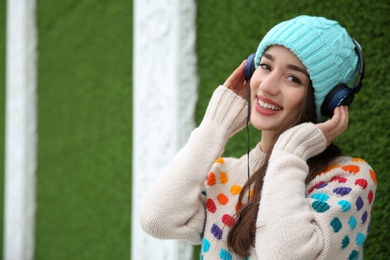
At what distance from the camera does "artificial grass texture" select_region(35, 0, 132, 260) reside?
11.9ft

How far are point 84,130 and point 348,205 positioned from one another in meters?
3.05

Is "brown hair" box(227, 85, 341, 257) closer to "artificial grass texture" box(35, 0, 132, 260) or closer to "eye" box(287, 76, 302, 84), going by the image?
"eye" box(287, 76, 302, 84)

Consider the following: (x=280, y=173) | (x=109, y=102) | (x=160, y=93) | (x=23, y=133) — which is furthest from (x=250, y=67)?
(x=23, y=133)

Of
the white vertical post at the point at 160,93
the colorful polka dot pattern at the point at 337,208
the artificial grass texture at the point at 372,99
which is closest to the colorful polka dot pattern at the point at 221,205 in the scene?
the colorful polka dot pattern at the point at 337,208

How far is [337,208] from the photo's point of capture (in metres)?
1.35

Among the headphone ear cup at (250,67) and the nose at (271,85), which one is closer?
the nose at (271,85)

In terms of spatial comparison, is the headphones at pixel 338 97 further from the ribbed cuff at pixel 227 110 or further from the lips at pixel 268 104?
the ribbed cuff at pixel 227 110

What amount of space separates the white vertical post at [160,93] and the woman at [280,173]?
47.1 inches

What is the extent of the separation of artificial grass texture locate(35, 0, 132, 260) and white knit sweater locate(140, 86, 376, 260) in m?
1.90

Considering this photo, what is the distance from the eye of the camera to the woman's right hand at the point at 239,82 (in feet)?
5.66

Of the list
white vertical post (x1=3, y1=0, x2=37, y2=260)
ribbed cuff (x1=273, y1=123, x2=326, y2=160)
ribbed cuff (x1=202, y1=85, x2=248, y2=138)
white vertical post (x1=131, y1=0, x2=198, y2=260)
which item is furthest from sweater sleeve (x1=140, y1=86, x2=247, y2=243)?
white vertical post (x1=3, y1=0, x2=37, y2=260)

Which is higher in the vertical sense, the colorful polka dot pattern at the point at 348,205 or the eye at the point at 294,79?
the eye at the point at 294,79

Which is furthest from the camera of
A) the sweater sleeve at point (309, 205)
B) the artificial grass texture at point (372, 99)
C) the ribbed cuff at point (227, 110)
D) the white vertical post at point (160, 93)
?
the white vertical post at point (160, 93)

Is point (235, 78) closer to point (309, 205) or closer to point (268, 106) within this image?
point (268, 106)
